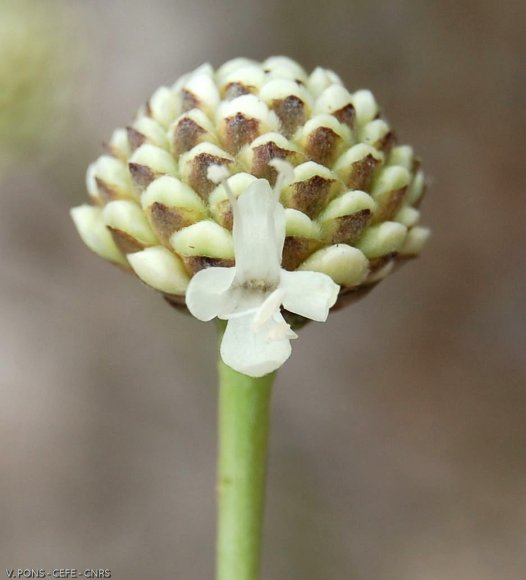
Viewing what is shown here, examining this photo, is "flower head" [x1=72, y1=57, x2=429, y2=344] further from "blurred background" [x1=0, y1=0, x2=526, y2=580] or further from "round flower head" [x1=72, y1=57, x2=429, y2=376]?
"blurred background" [x1=0, y1=0, x2=526, y2=580]

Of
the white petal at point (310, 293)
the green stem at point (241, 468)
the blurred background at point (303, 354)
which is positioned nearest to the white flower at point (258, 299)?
the white petal at point (310, 293)

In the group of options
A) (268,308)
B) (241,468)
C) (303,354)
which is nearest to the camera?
(268,308)

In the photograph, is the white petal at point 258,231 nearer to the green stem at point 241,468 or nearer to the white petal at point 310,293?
the white petal at point 310,293

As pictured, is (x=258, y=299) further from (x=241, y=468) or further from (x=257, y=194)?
(x=241, y=468)

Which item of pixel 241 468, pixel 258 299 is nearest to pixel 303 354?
pixel 241 468

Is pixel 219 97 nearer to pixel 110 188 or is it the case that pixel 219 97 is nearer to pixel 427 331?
pixel 110 188

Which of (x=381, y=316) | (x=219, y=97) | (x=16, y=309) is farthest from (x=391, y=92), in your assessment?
(x=219, y=97)
